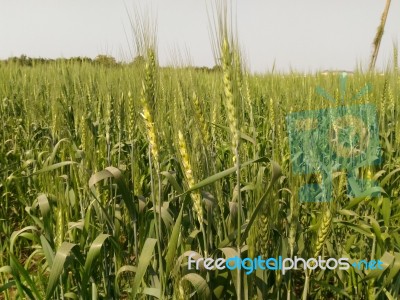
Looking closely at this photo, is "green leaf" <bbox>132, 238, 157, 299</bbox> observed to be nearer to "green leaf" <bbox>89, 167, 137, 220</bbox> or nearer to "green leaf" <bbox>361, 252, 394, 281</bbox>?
"green leaf" <bbox>89, 167, 137, 220</bbox>

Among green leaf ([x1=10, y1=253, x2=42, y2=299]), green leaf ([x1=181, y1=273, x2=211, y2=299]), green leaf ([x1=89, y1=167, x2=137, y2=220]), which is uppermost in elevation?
green leaf ([x1=89, y1=167, x2=137, y2=220])

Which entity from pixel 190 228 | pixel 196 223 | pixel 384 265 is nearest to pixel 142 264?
pixel 190 228

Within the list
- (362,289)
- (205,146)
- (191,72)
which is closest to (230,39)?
(205,146)

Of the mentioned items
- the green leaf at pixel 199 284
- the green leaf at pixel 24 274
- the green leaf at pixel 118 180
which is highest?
the green leaf at pixel 118 180

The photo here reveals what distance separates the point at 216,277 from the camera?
1.09 metres

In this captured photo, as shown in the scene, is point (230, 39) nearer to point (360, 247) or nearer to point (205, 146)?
point (205, 146)

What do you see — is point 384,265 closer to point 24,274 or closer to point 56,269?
point 56,269

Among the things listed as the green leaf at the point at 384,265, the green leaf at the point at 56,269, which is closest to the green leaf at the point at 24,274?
the green leaf at the point at 56,269

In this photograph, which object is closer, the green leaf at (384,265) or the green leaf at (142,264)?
the green leaf at (142,264)

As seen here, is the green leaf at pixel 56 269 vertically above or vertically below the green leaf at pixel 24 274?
above

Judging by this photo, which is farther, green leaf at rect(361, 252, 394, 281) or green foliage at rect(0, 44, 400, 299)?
green leaf at rect(361, 252, 394, 281)

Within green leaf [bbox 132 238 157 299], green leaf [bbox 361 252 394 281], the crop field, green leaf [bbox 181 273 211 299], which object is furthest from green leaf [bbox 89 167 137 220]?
green leaf [bbox 361 252 394 281]

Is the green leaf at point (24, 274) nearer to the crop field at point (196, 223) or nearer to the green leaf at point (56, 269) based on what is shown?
the crop field at point (196, 223)

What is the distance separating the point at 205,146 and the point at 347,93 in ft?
4.55
